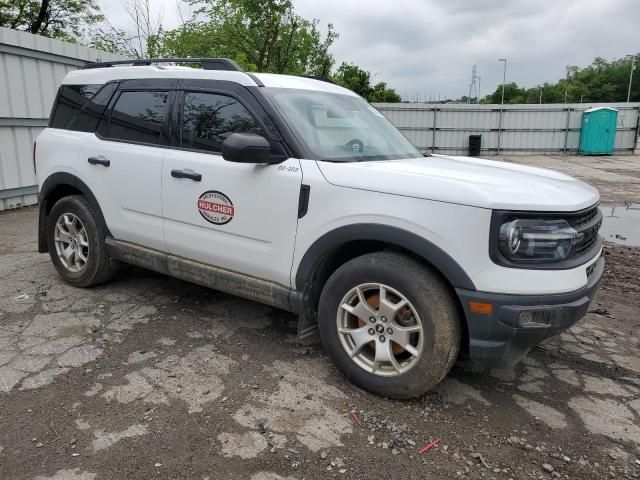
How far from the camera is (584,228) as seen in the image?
9.07 ft

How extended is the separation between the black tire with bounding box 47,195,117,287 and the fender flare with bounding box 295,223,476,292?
211 centimetres

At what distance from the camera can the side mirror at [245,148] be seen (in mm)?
3014

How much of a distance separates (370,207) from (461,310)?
0.75m

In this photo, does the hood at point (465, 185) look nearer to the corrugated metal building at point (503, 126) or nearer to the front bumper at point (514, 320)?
the front bumper at point (514, 320)

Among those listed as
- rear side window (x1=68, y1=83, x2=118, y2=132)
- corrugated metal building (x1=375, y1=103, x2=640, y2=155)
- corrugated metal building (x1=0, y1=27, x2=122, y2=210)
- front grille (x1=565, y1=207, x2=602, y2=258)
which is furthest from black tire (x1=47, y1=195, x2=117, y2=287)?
corrugated metal building (x1=375, y1=103, x2=640, y2=155)

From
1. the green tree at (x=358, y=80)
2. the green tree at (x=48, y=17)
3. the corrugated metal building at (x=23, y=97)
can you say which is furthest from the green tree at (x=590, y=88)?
the corrugated metal building at (x=23, y=97)

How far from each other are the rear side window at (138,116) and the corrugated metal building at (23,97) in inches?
197

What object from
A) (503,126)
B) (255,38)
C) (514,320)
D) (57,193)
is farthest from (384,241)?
(503,126)

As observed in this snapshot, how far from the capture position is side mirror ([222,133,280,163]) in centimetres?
301

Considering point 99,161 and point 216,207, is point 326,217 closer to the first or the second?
point 216,207

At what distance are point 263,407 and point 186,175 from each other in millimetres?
1686

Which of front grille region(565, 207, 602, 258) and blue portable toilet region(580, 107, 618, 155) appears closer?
front grille region(565, 207, 602, 258)

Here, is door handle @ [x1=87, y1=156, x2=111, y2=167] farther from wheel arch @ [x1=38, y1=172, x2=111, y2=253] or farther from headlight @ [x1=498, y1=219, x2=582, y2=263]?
headlight @ [x1=498, y1=219, x2=582, y2=263]

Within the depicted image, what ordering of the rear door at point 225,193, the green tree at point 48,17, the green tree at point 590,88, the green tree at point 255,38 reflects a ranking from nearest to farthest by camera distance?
the rear door at point 225,193 → the green tree at point 255,38 → the green tree at point 48,17 → the green tree at point 590,88
